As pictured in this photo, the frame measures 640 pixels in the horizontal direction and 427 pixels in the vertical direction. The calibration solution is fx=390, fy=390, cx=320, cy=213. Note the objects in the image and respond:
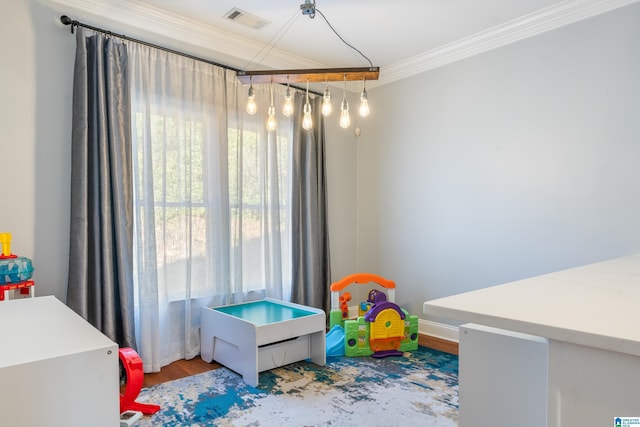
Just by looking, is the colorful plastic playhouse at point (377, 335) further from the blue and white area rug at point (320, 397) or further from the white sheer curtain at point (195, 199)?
the white sheer curtain at point (195, 199)

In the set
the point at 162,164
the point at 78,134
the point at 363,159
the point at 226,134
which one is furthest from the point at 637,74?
the point at 78,134

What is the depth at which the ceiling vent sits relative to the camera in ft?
8.89

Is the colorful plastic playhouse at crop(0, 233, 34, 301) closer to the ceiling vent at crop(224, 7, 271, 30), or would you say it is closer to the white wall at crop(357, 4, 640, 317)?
the ceiling vent at crop(224, 7, 271, 30)

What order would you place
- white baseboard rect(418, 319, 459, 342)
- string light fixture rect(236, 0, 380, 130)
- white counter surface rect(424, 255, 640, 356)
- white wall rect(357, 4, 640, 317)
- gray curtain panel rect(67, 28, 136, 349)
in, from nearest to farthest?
white counter surface rect(424, 255, 640, 356), string light fixture rect(236, 0, 380, 130), gray curtain panel rect(67, 28, 136, 349), white wall rect(357, 4, 640, 317), white baseboard rect(418, 319, 459, 342)

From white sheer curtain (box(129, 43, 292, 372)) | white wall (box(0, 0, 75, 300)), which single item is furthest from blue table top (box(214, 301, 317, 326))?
white wall (box(0, 0, 75, 300))

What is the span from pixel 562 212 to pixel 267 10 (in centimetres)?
246

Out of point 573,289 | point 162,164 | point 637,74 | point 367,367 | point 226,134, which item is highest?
point 637,74

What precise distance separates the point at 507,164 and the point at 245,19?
7.35 ft

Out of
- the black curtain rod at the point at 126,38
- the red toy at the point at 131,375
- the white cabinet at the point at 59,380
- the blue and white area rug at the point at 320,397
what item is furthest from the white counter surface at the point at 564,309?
the black curtain rod at the point at 126,38

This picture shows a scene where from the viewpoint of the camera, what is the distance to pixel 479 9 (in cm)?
269

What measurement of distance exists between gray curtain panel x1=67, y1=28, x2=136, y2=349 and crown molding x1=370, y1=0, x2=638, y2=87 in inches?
92.8

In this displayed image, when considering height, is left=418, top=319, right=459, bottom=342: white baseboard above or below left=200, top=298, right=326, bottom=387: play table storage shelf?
below

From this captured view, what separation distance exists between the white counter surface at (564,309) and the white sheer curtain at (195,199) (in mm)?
2253

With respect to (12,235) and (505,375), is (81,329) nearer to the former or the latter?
(505,375)
